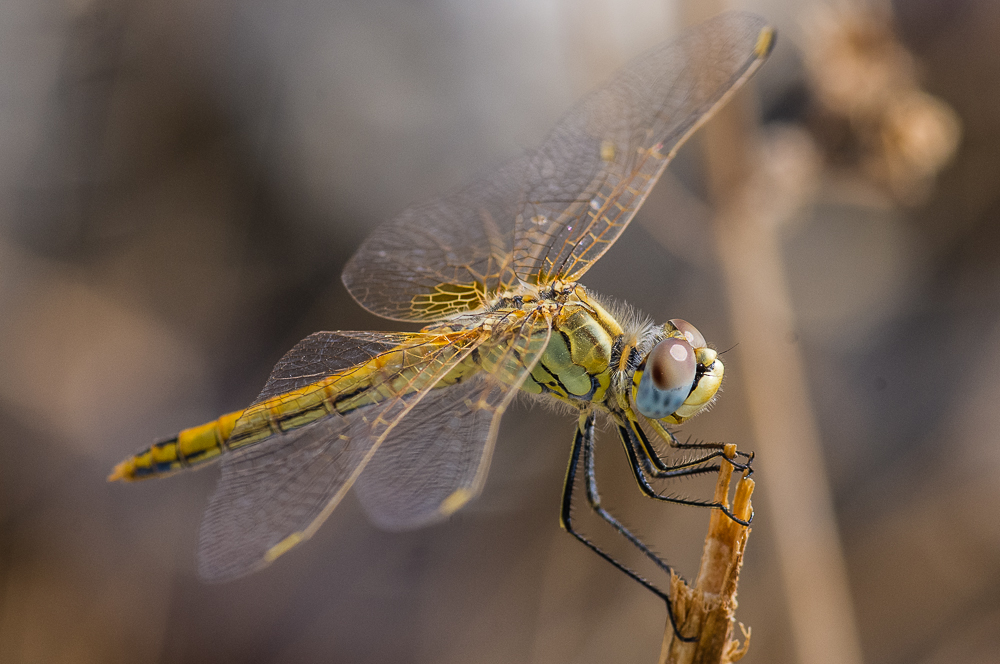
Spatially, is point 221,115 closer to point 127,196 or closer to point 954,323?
point 127,196

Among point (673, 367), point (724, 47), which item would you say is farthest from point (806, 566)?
point (724, 47)

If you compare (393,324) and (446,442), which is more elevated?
(393,324)

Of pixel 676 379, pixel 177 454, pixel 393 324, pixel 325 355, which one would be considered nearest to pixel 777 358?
pixel 676 379

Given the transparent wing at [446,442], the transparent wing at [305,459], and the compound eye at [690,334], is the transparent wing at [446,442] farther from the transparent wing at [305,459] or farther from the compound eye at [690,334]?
the compound eye at [690,334]

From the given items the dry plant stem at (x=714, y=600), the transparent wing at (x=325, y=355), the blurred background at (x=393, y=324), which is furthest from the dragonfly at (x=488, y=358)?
the blurred background at (x=393, y=324)

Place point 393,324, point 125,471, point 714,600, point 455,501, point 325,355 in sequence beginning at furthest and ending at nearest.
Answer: point 393,324, point 125,471, point 325,355, point 455,501, point 714,600

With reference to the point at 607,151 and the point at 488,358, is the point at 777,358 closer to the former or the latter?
the point at 607,151

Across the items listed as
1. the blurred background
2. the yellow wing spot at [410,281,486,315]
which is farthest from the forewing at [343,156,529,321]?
the blurred background

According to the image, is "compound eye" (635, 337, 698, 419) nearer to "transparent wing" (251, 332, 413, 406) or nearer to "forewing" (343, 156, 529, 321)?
"forewing" (343, 156, 529, 321)
